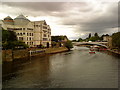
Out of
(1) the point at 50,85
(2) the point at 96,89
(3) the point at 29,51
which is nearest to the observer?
(2) the point at 96,89

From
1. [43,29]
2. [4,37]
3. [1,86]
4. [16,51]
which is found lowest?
[1,86]

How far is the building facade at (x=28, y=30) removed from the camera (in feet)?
200

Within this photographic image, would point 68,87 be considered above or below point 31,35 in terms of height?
below

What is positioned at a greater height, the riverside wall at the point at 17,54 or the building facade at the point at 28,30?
the building facade at the point at 28,30

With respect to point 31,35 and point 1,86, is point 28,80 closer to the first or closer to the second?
point 1,86

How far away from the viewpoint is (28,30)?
62.5 m

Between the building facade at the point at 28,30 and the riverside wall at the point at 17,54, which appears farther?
the building facade at the point at 28,30

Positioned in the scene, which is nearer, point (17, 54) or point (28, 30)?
point (17, 54)

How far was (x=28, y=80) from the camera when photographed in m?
20.4

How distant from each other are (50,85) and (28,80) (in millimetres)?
4628

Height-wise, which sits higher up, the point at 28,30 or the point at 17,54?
the point at 28,30

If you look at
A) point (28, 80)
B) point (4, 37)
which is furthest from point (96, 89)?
point (4, 37)

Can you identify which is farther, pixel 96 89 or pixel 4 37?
pixel 4 37

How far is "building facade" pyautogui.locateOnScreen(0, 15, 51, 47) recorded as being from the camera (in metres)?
60.9
